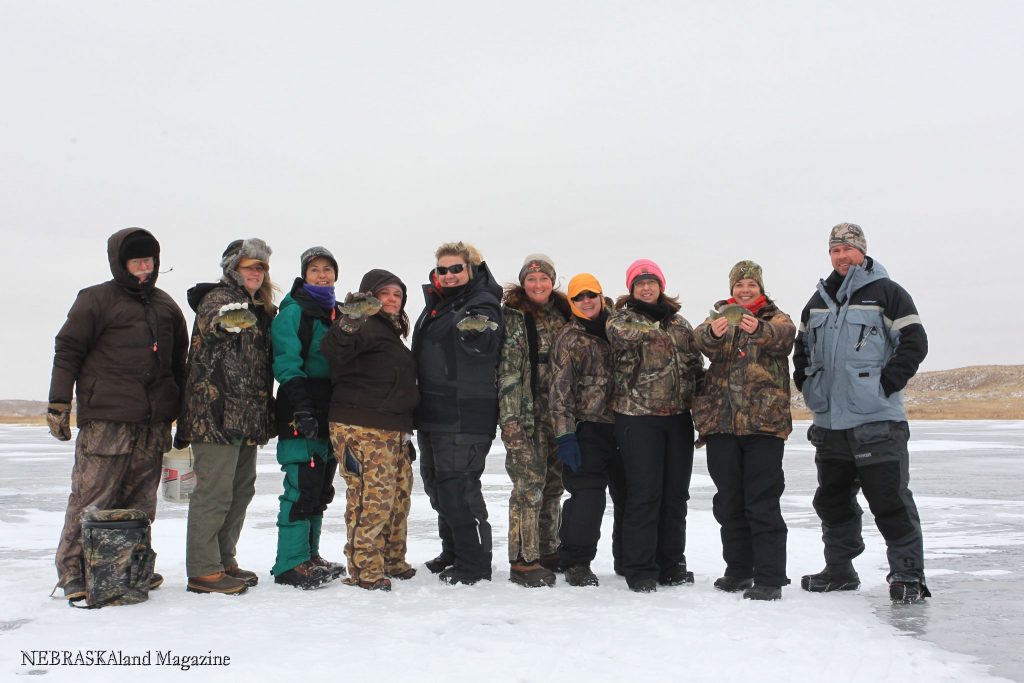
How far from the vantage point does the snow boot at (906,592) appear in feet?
13.7

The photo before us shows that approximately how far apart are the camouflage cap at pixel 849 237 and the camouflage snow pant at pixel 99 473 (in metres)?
4.13

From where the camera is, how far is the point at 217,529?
14.4ft

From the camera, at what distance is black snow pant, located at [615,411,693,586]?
14.9 ft

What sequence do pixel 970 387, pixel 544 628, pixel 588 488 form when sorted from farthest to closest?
pixel 970 387, pixel 588 488, pixel 544 628

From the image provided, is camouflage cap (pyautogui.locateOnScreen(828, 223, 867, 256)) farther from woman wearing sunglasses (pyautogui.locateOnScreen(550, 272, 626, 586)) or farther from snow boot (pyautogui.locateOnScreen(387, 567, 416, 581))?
snow boot (pyautogui.locateOnScreen(387, 567, 416, 581))

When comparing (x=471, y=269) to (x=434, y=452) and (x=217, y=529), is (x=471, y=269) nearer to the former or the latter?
(x=434, y=452)

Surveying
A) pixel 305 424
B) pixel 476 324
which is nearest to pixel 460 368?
pixel 476 324

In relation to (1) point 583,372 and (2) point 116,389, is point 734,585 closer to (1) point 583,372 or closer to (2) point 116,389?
(1) point 583,372

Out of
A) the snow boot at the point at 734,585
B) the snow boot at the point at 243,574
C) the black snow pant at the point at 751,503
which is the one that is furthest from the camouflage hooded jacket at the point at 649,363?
the snow boot at the point at 243,574

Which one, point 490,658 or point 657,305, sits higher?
point 657,305

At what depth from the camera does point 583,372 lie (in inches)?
187

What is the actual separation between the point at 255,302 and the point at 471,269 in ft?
4.34

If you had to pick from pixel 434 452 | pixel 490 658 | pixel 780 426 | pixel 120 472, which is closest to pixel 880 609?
pixel 780 426

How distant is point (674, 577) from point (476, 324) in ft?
6.42
